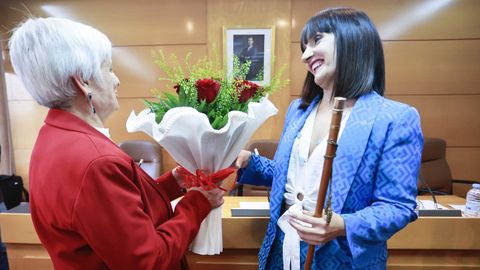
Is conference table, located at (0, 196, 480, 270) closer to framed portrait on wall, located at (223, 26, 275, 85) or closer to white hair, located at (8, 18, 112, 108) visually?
white hair, located at (8, 18, 112, 108)

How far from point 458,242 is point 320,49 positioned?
1417 mm

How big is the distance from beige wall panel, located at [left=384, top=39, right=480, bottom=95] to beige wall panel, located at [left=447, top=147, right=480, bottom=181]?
0.68 metres

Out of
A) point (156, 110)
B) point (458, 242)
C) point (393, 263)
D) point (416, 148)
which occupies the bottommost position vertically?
point (393, 263)

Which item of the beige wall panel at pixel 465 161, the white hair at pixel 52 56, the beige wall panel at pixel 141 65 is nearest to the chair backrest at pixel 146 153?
the beige wall panel at pixel 141 65

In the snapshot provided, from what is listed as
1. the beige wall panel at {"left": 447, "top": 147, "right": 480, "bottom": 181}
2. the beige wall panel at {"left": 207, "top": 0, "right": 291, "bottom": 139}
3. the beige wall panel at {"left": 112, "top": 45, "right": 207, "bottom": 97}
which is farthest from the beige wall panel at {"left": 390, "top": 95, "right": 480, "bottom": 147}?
the beige wall panel at {"left": 112, "top": 45, "right": 207, "bottom": 97}

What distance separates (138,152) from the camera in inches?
116

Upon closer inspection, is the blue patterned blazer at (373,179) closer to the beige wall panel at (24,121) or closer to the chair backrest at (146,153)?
the chair backrest at (146,153)

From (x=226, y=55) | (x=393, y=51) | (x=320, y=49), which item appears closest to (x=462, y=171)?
(x=393, y=51)

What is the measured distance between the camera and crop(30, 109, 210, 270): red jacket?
63cm

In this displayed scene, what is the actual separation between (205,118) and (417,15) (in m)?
3.26

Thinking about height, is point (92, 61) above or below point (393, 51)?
below

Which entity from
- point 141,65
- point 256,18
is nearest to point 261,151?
point 256,18

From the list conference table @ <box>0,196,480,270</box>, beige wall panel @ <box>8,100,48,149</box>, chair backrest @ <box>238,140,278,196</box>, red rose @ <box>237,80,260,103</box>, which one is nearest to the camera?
red rose @ <box>237,80,260,103</box>

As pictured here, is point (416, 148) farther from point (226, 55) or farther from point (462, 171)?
point (462, 171)
